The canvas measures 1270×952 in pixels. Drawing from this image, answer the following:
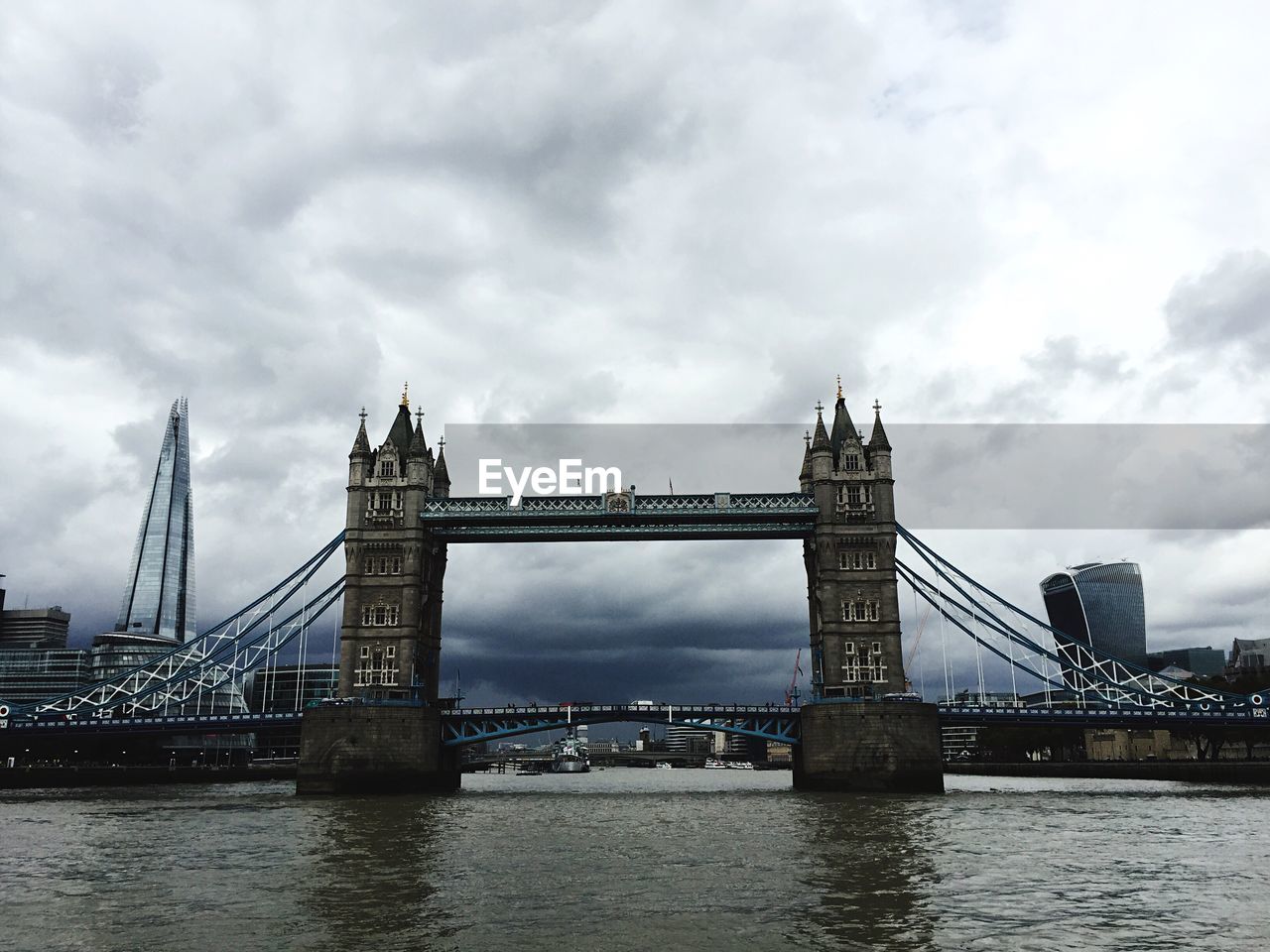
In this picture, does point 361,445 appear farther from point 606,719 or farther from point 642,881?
point 642,881

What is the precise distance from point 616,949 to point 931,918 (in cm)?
843

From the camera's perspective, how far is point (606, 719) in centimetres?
8825

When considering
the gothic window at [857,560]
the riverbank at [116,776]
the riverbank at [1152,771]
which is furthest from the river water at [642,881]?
the riverbank at [116,776]

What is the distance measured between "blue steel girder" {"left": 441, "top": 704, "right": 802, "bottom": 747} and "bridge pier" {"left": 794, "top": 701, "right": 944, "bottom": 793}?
7.01 m

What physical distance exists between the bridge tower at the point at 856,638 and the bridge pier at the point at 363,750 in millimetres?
30801

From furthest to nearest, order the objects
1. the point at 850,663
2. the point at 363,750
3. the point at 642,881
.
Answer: the point at 850,663 < the point at 363,750 < the point at 642,881

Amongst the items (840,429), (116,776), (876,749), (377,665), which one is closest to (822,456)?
(840,429)

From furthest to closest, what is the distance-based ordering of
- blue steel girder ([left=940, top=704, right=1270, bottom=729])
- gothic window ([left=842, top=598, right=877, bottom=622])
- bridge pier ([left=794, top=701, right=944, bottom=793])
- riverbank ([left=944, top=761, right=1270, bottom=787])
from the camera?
riverbank ([left=944, top=761, right=1270, bottom=787]) < gothic window ([left=842, top=598, right=877, bottom=622]) < blue steel girder ([left=940, top=704, right=1270, bottom=729]) < bridge pier ([left=794, top=701, right=944, bottom=793])

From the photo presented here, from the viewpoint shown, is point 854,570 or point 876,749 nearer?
point 876,749

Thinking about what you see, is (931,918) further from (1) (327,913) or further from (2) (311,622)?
(2) (311,622)

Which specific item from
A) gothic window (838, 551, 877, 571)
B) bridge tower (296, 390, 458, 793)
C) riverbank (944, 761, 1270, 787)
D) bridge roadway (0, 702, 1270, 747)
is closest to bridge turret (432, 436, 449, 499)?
bridge tower (296, 390, 458, 793)

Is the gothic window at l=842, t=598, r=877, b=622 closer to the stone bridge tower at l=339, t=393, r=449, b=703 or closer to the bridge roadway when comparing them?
the bridge roadway

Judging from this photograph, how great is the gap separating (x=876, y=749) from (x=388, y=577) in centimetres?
4188

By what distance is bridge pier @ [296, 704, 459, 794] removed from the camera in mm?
76250
